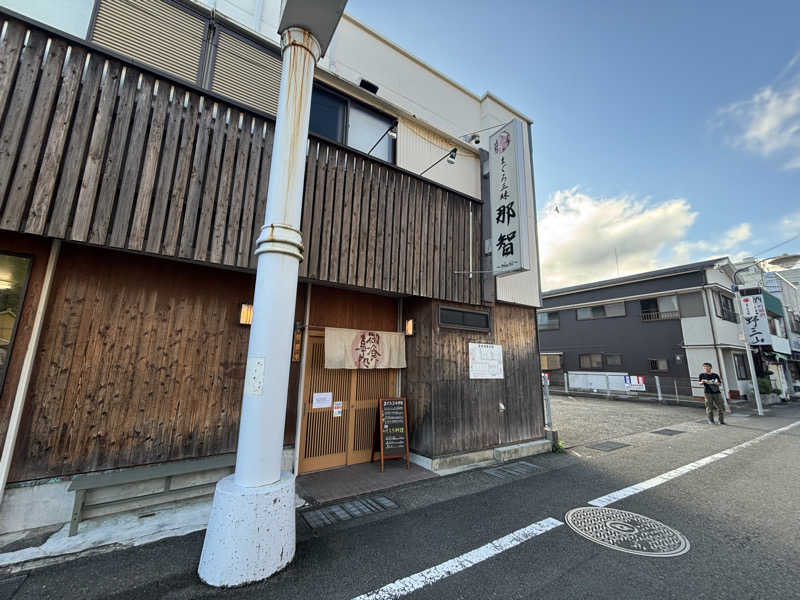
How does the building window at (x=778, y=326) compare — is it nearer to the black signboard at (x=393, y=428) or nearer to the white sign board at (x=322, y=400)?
the black signboard at (x=393, y=428)

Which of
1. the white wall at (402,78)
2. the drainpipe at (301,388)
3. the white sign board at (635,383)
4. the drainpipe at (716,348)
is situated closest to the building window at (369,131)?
the white wall at (402,78)

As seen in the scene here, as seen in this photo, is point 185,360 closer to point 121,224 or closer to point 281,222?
point 121,224

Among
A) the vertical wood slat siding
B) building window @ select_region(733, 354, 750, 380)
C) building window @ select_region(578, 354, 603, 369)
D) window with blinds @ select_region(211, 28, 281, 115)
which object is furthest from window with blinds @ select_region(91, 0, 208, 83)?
building window @ select_region(733, 354, 750, 380)

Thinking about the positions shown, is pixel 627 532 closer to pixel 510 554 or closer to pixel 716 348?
pixel 510 554

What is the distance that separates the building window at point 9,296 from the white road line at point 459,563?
4710 mm

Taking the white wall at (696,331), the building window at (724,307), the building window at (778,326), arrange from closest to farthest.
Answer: the white wall at (696,331), the building window at (724,307), the building window at (778,326)

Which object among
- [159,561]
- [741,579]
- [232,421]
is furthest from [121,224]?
[741,579]

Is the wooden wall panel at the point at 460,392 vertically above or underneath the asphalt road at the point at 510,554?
above

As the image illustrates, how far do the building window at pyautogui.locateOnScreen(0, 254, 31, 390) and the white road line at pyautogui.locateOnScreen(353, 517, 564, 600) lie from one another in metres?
4.71

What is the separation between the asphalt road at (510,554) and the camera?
285cm

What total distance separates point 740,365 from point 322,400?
25234mm

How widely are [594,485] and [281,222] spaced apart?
6.41 meters

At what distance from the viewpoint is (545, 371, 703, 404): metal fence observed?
16141 mm

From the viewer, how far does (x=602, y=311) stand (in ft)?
70.2
